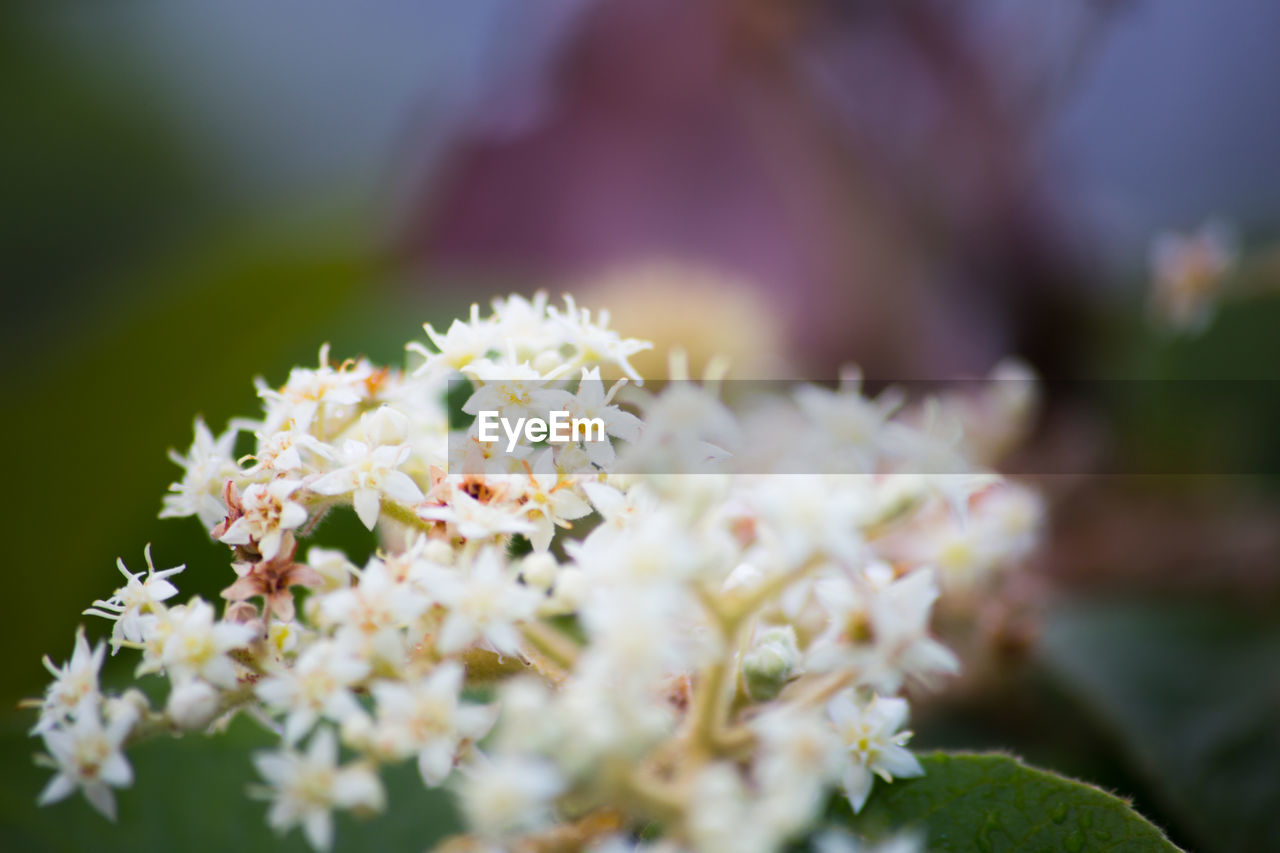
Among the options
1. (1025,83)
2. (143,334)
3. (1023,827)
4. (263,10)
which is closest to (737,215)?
(1025,83)

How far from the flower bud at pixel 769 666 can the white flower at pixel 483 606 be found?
84mm

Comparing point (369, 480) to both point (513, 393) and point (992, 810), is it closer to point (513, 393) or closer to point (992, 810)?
point (513, 393)

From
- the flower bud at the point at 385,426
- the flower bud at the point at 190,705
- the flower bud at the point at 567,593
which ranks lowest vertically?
the flower bud at the point at 190,705

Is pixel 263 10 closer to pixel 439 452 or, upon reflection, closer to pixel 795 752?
pixel 439 452

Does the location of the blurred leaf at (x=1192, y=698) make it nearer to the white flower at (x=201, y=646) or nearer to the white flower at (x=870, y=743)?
the white flower at (x=870, y=743)

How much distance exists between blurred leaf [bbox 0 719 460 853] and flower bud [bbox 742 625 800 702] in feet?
0.79

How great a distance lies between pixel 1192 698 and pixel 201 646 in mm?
620

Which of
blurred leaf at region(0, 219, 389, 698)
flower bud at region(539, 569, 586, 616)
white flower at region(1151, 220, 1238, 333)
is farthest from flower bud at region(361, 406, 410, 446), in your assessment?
white flower at region(1151, 220, 1238, 333)

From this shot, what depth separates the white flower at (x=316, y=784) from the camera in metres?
0.34

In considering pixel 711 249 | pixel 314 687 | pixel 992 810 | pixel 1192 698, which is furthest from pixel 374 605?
pixel 711 249

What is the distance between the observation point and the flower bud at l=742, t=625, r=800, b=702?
380 mm

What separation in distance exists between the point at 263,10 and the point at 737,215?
0.95m

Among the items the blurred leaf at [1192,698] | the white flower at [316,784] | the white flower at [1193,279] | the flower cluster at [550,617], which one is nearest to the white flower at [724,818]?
the flower cluster at [550,617]

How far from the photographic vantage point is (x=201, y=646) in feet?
1.22
